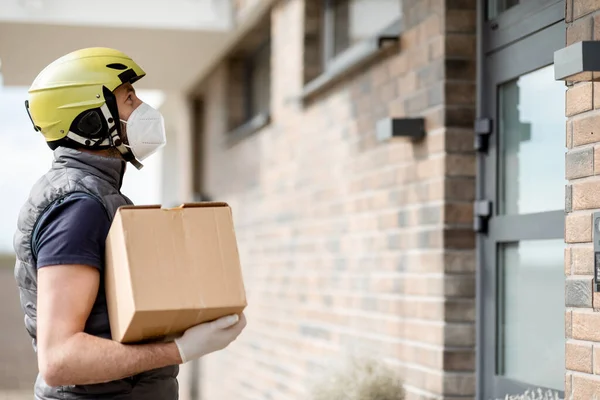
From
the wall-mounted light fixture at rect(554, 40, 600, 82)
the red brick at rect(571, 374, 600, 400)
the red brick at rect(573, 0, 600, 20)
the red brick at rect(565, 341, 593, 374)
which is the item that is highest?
the red brick at rect(573, 0, 600, 20)

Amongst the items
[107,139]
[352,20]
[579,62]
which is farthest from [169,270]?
[352,20]

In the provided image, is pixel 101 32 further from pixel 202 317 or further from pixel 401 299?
pixel 202 317

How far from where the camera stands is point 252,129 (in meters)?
7.78

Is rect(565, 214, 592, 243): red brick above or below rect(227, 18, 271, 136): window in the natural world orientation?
below

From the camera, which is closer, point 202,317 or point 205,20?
point 202,317

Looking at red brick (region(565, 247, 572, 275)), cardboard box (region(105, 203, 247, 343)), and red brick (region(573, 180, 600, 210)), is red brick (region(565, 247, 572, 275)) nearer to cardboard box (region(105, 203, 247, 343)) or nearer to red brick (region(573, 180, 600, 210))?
red brick (region(573, 180, 600, 210))

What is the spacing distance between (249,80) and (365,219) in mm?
4144

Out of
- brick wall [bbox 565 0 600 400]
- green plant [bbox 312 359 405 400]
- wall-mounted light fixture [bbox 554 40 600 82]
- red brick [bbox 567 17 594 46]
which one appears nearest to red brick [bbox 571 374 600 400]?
brick wall [bbox 565 0 600 400]

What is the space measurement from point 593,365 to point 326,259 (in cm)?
302

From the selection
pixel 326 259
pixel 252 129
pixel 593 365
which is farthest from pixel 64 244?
pixel 252 129

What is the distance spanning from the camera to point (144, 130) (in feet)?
7.86

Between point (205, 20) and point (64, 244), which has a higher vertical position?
point (205, 20)

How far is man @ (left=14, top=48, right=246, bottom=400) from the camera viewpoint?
2.13 m

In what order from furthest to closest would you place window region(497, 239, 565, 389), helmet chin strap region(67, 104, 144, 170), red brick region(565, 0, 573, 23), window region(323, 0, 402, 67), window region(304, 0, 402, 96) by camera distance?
window region(323, 0, 402, 67), window region(304, 0, 402, 96), window region(497, 239, 565, 389), red brick region(565, 0, 573, 23), helmet chin strap region(67, 104, 144, 170)
